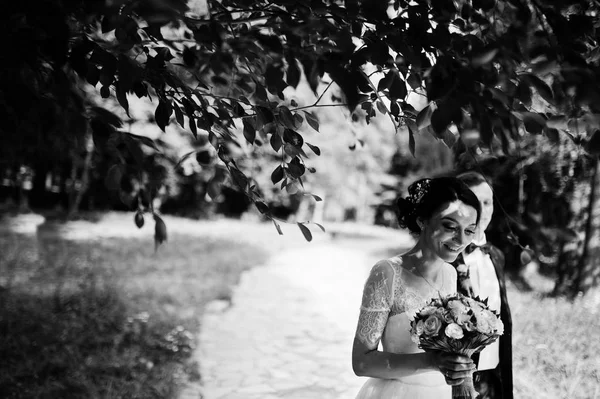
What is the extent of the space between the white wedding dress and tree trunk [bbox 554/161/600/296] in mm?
6034

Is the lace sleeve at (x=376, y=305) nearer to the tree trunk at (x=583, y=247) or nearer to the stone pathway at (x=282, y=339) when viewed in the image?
the stone pathway at (x=282, y=339)

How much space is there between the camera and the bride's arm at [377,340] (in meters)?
2.34

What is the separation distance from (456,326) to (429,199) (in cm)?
72

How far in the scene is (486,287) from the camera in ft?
11.4

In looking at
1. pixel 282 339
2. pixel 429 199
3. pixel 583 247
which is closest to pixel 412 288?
pixel 429 199

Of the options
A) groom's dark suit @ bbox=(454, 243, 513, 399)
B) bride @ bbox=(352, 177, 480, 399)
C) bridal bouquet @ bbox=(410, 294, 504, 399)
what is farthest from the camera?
groom's dark suit @ bbox=(454, 243, 513, 399)

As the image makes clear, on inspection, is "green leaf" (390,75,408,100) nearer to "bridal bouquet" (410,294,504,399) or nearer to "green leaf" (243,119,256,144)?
"green leaf" (243,119,256,144)

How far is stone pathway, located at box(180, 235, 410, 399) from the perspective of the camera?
18.2 ft

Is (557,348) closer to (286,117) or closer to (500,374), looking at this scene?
(500,374)

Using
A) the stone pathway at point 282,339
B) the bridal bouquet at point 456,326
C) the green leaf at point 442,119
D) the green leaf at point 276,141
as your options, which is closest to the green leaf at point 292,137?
the green leaf at point 276,141

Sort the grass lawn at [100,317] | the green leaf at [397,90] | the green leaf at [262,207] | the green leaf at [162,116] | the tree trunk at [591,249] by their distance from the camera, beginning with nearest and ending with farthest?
the green leaf at [397,90]
the green leaf at [162,116]
the green leaf at [262,207]
the grass lawn at [100,317]
the tree trunk at [591,249]

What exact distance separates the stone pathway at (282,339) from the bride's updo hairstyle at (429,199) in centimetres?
318

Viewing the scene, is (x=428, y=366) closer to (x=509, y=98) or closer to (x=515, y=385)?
(x=509, y=98)

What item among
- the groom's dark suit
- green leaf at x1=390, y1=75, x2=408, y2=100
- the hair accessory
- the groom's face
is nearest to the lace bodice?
the hair accessory
